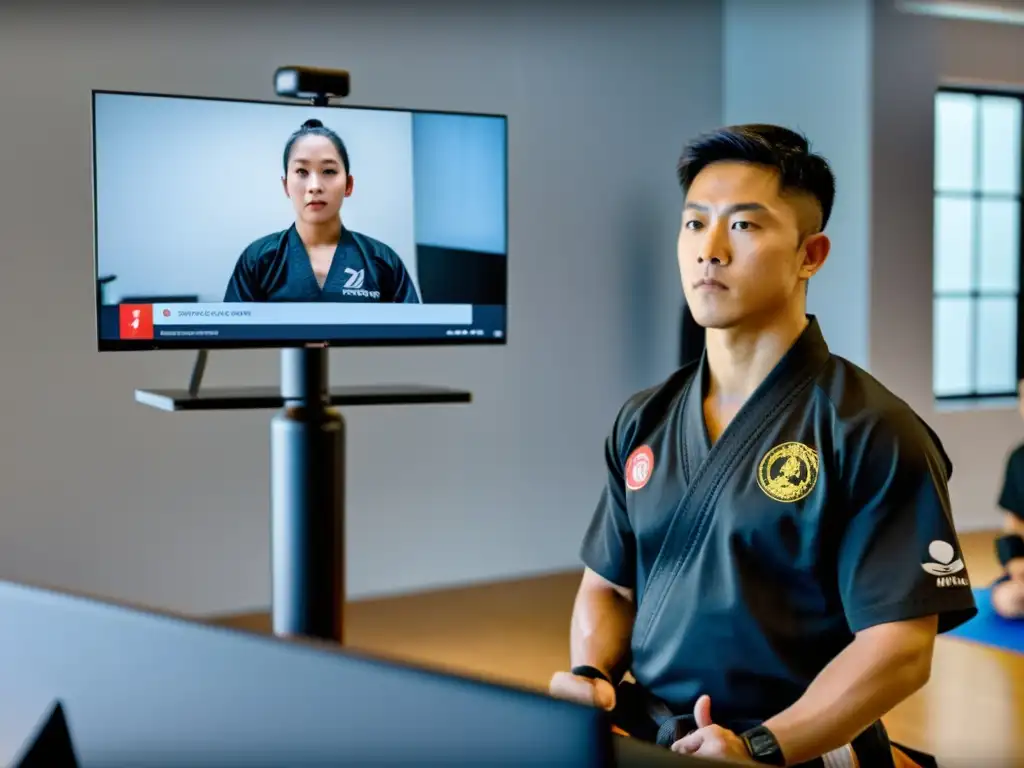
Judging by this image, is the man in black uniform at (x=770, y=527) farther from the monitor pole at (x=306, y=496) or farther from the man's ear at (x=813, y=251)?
the monitor pole at (x=306, y=496)

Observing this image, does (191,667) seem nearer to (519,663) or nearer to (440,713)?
(440,713)

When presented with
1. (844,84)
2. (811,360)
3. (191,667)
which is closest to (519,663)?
(811,360)

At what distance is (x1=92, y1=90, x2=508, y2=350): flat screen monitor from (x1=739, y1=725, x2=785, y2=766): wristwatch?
1.47 meters

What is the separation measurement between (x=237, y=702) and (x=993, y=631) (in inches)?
137

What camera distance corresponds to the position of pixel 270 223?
8.19ft

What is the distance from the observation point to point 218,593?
13.9ft

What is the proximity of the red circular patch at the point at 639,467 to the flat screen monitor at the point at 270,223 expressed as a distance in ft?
3.71

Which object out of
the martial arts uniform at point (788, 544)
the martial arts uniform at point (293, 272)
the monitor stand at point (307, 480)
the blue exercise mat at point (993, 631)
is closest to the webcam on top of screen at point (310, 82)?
the martial arts uniform at point (293, 272)

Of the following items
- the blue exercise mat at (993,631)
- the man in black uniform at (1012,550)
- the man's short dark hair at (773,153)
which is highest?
the man's short dark hair at (773,153)

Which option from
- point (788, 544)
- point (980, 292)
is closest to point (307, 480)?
point (788, 544)

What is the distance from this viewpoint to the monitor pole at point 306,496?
2.51 meters

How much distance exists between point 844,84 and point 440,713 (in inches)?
194

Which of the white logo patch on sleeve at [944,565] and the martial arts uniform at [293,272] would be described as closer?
the white logo patch on sleeve at [944,565]

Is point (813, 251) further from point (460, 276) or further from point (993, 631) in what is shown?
point (993, 631)
